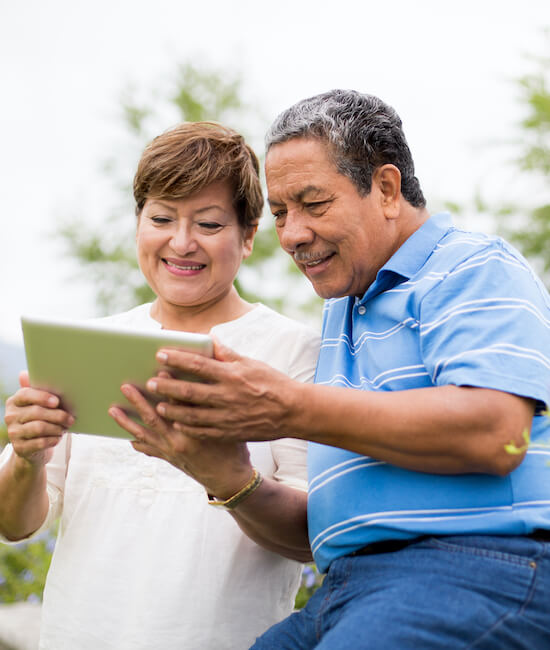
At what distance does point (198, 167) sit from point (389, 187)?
2.20 feet

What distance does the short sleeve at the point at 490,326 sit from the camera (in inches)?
65.3

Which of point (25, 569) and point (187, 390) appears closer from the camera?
point (187, 390)

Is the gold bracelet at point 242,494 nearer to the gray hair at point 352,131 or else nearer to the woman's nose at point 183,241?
the woman's nose at point 183,241

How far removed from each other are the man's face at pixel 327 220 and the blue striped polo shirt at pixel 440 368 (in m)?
0.10

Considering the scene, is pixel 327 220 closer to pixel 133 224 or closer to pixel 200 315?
pixel 200 315

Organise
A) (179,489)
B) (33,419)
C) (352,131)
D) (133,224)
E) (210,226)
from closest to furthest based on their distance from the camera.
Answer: (33,419) < (352,131) < (179,489) < (210,226) < (133,224)

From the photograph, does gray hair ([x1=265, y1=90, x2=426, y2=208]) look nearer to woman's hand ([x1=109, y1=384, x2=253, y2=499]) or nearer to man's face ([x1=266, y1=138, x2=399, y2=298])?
man's face ([x1=266, y1=138, x2=399, y2=298])

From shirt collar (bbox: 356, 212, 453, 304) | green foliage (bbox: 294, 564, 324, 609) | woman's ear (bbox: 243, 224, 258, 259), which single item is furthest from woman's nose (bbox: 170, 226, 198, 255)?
green foliage (bbox: 294, 564, 324, 609)

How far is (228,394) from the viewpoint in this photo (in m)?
1.74

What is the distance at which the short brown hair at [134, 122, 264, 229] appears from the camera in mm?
2504

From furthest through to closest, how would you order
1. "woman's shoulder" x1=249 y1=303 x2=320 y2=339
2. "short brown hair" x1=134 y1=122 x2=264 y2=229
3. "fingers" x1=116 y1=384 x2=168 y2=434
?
"woman's shoulder" x1=249 y1=303 x2=320 y2=339 < "short brown hair" x1=134 y1=122 x2=264 y2=229 < "fingers" x1=116 y1=384 x2=168 y2=434

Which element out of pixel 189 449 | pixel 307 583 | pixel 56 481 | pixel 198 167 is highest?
pixel 198 167

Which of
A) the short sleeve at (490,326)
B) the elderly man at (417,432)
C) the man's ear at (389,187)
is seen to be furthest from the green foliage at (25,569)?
the short sleeve at (490,326)

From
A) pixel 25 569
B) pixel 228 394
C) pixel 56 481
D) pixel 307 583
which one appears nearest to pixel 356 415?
pixel 228 394
